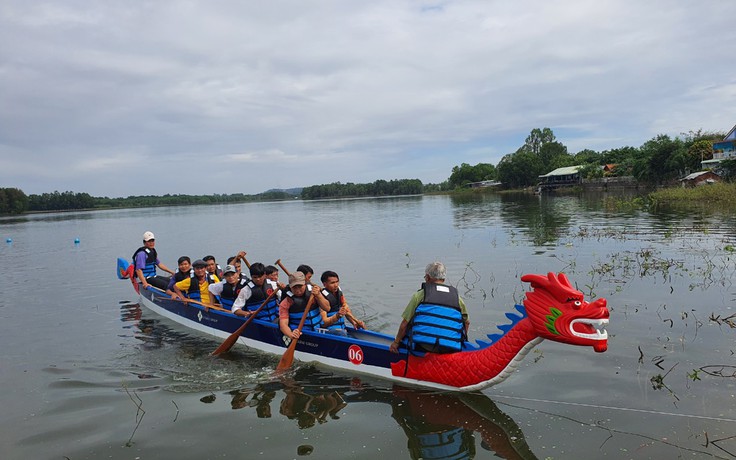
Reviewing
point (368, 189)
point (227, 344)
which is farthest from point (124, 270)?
point (368, 189)

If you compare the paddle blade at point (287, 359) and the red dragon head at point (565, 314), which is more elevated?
the red dragon head at point (565, 314)

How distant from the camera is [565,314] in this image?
16.3 feet

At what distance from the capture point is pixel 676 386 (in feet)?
20.4

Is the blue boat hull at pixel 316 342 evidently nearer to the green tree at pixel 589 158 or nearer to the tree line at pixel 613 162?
the tree line at pixel 613 162

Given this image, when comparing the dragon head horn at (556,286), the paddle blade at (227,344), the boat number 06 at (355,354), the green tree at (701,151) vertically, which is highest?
the green tree at (701,151)

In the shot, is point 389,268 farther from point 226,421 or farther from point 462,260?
point 226,421

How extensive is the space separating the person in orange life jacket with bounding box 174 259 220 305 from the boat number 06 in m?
4.48

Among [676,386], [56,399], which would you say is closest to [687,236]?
[676,386]

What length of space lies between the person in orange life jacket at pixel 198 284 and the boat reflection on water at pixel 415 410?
375cm

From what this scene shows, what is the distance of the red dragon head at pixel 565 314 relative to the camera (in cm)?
485

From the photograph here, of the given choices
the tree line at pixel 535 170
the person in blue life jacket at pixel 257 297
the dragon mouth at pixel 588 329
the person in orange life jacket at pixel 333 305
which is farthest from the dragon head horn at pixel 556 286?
the tree line at pixel 535 170

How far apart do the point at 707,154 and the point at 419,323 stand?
49.9 metres

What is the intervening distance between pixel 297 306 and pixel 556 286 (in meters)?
4.33

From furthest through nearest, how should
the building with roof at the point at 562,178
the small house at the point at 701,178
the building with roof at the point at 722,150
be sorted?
the building with roof at the point at 562,178, the building with roof at the point at 722,150, the small house at the point at 701,178
